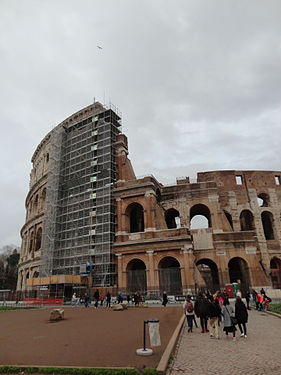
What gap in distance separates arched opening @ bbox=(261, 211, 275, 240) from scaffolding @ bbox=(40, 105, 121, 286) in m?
18.8

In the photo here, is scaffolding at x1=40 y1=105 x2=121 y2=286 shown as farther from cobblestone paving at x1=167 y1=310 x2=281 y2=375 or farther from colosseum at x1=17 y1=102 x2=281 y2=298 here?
cobblestone paving at x1=167 y1=310 x2=281 y2=375

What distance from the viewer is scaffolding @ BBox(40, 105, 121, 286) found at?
2888 centimetres

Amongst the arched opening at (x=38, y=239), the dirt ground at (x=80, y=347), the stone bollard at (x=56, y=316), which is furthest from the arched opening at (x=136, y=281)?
the dirt ground at (x=80, y=347)

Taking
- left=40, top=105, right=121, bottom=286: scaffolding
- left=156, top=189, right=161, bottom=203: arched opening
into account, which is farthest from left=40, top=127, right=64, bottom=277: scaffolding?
left=156, top=189, right=161, bottom=203: arched opening

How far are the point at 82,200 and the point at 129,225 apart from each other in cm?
597

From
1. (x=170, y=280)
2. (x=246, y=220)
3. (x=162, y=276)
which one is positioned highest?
(x=246, y=220)

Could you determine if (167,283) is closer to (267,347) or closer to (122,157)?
(122,157)

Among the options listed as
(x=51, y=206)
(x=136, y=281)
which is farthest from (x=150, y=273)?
(x=51, y=206)

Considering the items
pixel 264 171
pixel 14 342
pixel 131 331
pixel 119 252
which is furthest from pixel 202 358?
pixel 264 171

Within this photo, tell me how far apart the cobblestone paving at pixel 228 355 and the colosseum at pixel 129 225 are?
16.6m

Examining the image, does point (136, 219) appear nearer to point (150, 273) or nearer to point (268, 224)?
point (150, 273)

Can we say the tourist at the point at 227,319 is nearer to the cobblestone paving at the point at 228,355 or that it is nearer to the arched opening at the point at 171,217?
the cobblestone paving at the point at 228,355

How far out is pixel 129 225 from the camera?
30453mm

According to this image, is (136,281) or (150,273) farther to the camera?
(136,281)
